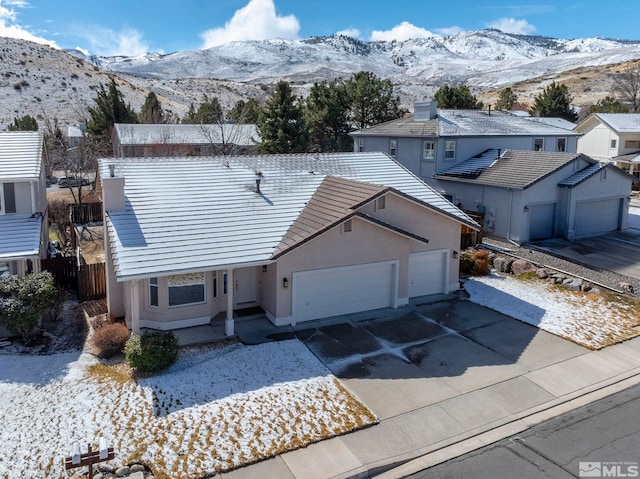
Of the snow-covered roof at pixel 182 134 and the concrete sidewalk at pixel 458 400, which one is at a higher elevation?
the snow-covered roof at pixel 182 134

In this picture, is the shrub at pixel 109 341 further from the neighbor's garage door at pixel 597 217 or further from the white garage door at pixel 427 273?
the neighbor's garage door at pixel 597 217

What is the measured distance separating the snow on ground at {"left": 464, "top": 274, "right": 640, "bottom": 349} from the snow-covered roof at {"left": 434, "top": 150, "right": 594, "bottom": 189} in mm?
7093

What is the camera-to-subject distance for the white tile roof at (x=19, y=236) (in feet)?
53.2

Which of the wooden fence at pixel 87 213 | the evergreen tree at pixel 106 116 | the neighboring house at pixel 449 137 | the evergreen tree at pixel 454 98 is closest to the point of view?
the wooden fence at pixel 87 213

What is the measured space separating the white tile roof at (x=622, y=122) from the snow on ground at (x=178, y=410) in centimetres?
4453

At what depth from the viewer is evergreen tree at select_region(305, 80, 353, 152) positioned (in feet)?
159

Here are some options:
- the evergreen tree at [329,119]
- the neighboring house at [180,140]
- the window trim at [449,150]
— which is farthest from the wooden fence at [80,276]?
the evergreen tree at [329,119]

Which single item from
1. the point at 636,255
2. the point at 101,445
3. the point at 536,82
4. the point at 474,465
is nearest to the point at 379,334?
the point at 474,465

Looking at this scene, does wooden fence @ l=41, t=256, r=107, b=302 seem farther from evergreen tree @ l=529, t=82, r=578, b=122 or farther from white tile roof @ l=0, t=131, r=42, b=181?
evergreen tree @ l=529, t=82, r=578, b=122

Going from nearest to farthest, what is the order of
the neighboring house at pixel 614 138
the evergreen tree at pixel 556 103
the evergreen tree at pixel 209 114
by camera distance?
1. the neighboring house at pixel 614 138
2. the evergreen tree at pixel 209 114
3. the evergreen tree at pixel 556 103

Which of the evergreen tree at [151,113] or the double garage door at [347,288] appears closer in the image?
the double garage door at [347,288]

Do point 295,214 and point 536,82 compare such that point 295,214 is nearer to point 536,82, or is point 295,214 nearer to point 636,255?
point 636,255

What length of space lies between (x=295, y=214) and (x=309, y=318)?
358 centimetres

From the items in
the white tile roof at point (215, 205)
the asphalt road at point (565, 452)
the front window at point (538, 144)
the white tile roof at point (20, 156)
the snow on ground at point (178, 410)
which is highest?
the front window at point (538, 144)
